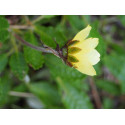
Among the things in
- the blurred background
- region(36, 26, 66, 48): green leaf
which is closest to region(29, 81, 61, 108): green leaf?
the blurred background

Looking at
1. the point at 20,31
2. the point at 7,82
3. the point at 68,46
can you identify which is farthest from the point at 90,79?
the point at 68,46

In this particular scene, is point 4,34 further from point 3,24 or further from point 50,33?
point 50,33

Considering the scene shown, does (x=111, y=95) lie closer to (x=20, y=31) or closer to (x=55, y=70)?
(x=55, y=70)

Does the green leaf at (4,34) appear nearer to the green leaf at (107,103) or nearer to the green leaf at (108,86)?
the green leaf at (108,86)

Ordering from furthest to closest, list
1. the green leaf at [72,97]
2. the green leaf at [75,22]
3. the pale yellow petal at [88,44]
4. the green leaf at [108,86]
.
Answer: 1. the green leaf at [108,86]
2. the green leaf at [72,97]
3. the green leaf at [75,22]
4. the pale yellow petal at [88,44]

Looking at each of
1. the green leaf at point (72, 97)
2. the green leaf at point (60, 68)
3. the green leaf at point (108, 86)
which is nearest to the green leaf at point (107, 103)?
the green leaf at point (108, 86)

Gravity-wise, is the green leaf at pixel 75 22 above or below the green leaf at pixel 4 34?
above

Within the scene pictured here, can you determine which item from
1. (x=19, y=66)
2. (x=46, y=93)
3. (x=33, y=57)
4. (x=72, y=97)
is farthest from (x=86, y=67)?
(x=46, y=93)
